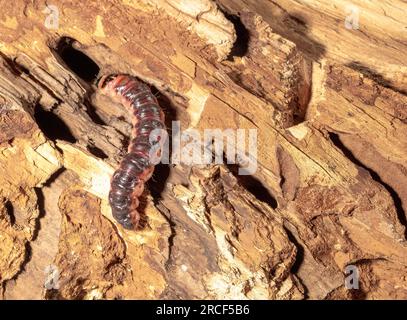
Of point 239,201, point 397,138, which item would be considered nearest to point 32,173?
point 239,201

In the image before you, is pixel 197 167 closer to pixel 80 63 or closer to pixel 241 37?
pixel 241 37

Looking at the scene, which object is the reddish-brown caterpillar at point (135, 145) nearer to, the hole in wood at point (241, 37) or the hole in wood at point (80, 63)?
the hole in wood at point (80, 63)

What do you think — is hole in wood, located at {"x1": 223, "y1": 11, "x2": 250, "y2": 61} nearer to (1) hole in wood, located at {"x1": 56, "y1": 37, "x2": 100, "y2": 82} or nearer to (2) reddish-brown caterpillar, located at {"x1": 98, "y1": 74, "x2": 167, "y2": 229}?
(2) reddish-brown caterpillar, located at {"x1": 98, "y1": 74, "x2": 167, "y2": 229}

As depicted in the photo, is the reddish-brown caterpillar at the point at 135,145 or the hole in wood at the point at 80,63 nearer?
the reddish-brown caterpillar at the point at 135,145

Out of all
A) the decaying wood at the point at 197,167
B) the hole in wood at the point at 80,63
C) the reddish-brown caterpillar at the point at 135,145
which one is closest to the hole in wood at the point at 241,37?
the decaying wood at the point at 197,167

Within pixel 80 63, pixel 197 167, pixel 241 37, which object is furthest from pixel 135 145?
pixel 241 37

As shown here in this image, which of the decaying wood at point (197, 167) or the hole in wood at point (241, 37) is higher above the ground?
the hole in wood at point (241, 37)
